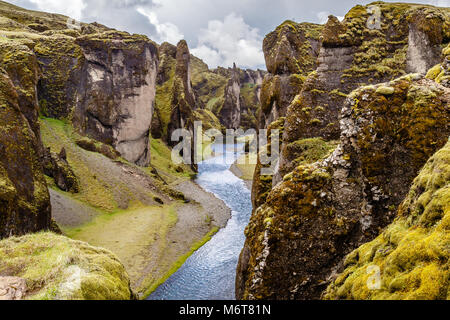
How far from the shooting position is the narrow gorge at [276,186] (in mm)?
7414

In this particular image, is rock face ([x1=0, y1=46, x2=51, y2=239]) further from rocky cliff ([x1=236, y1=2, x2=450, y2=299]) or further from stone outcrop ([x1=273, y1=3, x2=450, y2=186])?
stone outcrop ([x1=273, y1=3, x2=450, y2=186])

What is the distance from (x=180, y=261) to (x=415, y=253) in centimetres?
2674

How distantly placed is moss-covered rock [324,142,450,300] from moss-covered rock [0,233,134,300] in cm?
629

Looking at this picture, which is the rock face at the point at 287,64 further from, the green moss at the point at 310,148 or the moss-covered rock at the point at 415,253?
the moss-covered rock at the point at 415,253

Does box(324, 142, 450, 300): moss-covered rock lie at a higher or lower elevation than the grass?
higher

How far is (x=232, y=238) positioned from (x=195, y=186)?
23989mm

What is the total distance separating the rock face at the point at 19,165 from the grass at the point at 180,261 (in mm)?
9678

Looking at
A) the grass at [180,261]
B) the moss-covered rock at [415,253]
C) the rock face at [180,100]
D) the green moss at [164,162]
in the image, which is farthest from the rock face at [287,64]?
the rock face at [180,100]

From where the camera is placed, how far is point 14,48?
2608cm

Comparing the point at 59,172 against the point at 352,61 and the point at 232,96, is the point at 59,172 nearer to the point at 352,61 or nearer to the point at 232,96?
the point at 352,61

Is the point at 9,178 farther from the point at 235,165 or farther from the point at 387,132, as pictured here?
the point at 235,165

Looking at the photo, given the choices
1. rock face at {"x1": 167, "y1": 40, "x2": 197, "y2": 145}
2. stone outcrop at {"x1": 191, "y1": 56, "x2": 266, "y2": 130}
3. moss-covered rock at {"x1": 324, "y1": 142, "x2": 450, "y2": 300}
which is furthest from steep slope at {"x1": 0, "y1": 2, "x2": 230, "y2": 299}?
stone outcrop at {"x1": 191, "y1": 56, "x2": 266, "y2": 130}

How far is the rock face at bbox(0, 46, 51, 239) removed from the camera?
17.9m

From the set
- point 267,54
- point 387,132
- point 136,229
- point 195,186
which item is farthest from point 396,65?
point 195,186
